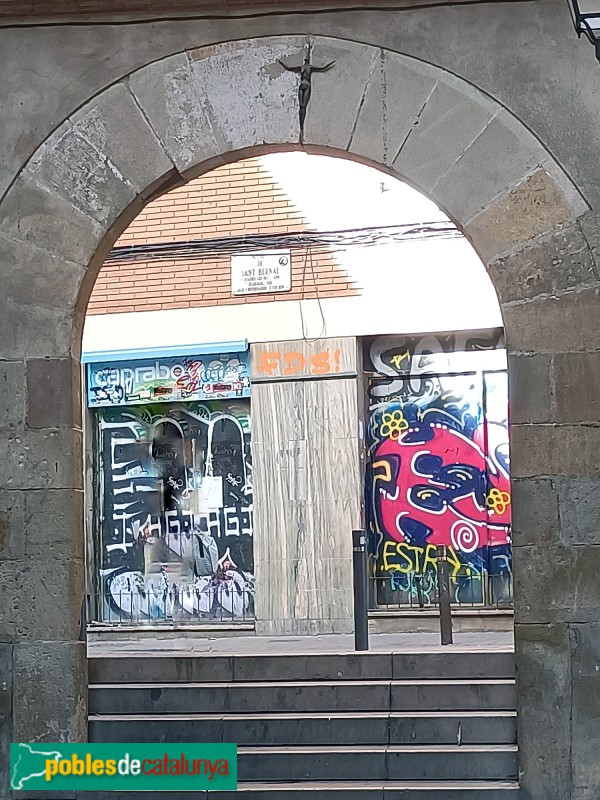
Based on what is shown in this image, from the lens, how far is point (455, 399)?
13484mm

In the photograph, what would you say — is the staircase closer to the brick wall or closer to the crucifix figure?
the crucifix figure

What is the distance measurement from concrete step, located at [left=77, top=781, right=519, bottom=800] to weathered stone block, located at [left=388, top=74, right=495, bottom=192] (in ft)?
12.4

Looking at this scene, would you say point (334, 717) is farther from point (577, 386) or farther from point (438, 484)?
point (438, 484)

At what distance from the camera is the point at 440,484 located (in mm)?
13430

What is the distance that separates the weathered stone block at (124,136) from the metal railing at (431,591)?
6.59 m

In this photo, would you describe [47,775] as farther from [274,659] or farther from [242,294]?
[242,294]

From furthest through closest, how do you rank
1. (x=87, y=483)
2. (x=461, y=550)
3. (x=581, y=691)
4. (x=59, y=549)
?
1. (x=87, y=483)
2. (x=461, y=550)
3. (x=59, y=549)
4. (x=581, y=691)

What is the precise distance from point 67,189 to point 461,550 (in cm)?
692

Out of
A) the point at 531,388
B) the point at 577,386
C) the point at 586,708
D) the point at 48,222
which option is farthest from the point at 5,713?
the point at 577,386

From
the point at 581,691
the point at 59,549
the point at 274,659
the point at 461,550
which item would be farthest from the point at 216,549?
the point at 581,691

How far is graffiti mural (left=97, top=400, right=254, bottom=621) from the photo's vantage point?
45.4 ft

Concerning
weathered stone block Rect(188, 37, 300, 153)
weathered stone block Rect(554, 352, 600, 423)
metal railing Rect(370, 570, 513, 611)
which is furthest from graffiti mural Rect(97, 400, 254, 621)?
weathered stone block Rect(554, 352, 600, 423)

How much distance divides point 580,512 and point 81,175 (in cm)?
385

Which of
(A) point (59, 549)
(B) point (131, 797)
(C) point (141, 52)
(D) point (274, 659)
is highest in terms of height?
(C) point (141, 52)
